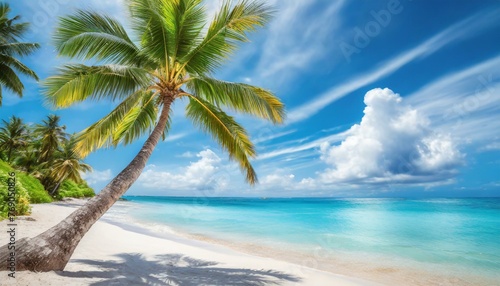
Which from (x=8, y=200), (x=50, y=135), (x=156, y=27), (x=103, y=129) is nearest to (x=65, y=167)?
(x=50, y=135)

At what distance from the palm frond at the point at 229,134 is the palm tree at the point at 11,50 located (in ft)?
64.9

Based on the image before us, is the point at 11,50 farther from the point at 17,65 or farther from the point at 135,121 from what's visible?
the point at 135,121

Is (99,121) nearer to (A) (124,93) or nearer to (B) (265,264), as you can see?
(A) (124,93)

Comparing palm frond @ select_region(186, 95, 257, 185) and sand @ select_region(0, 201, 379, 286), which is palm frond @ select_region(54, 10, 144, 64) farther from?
sand @ select_region(0, 201, 379, 286)

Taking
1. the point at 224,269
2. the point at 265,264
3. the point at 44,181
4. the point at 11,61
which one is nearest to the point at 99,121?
the point at 224,269

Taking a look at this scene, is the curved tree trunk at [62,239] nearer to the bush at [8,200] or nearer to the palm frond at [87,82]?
the palm frond at [87,82]

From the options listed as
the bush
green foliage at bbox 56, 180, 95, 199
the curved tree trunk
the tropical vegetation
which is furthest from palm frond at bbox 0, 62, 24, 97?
the curved tree trunk

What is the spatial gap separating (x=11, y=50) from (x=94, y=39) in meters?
19.7

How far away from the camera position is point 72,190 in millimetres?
41688

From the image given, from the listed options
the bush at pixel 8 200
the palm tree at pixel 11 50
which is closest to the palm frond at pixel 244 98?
the bush at pixel 8 200

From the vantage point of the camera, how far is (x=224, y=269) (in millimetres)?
6227

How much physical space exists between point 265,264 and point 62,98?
615cm

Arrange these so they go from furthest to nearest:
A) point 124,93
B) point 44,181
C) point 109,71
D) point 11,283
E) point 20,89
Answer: point 44,181 → point 20,89 → point 124,93 → point 109,71 → point 11,283

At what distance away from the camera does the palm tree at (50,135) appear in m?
30.8
